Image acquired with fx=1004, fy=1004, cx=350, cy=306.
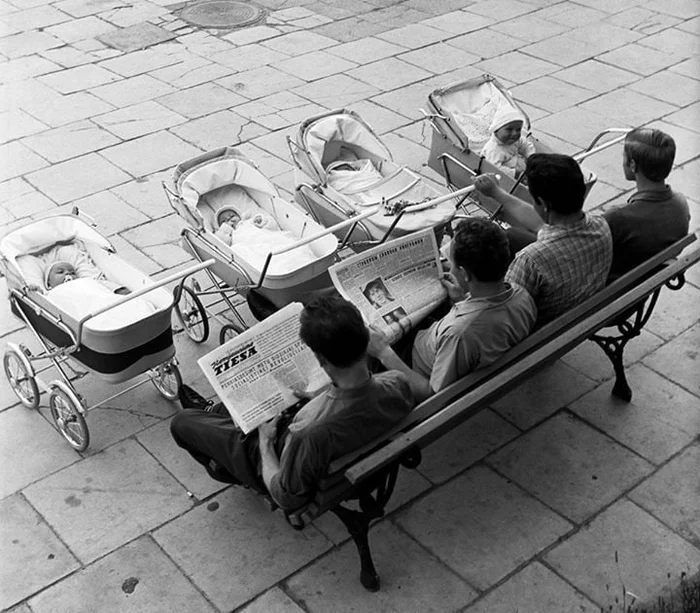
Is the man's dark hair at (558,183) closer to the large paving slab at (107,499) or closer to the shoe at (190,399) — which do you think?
the shoe at (190,399)

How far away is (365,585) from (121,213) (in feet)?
13.2

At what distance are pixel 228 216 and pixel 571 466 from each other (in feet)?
8.58

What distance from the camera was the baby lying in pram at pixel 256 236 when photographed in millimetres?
5828

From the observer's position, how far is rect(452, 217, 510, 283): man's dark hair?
443 cm

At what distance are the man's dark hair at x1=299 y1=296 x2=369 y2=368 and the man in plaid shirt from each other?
3.87ft

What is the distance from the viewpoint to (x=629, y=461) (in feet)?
17.4

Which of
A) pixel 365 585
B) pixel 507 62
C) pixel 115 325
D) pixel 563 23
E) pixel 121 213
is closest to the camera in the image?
pixel 365 585

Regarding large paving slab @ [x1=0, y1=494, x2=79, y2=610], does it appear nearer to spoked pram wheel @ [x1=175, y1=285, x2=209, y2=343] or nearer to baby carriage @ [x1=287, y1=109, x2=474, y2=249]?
spoked pram wheel @ [x1=175, y1=285, x2=209, y2=343]

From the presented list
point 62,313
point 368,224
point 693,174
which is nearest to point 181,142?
point 368,224

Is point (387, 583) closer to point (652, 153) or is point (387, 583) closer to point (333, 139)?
point (652, 153)

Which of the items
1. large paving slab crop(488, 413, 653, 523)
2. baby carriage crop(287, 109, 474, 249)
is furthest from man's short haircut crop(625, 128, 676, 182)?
large paving slab crop(488, 413, 653, 523)

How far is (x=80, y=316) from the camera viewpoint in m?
5.26

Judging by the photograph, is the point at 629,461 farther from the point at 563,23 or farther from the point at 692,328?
the point at 563,23

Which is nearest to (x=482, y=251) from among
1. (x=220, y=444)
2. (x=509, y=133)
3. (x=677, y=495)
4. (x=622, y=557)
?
(x=220, y=444)
